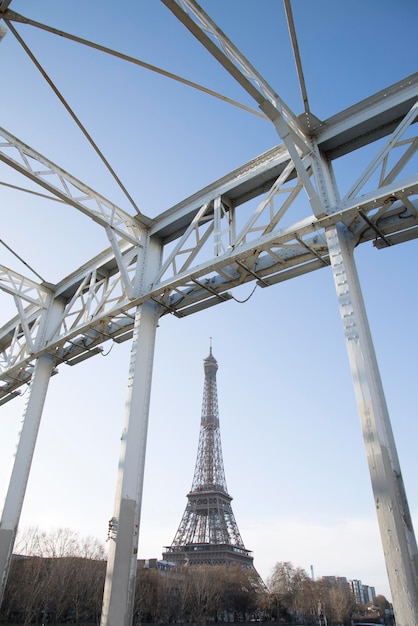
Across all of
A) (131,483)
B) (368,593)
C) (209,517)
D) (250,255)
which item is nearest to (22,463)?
(131,483)

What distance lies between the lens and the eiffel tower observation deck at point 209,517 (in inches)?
2288

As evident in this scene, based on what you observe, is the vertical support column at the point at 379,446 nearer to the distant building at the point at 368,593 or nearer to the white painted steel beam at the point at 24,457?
the white painted steel beam at the point at 24,457

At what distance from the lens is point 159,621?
4150 cm

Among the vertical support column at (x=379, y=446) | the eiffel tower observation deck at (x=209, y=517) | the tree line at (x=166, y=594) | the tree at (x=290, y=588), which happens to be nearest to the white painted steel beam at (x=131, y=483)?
the vertical support column at (x=379, y=446)

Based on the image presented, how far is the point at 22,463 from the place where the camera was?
870cm

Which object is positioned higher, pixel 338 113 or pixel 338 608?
pixel 338 113

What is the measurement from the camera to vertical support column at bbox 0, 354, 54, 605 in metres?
7.95

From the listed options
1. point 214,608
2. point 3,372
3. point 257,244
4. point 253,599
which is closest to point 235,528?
point 253,599

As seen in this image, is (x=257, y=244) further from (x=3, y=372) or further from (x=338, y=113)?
(x=3, y=372)

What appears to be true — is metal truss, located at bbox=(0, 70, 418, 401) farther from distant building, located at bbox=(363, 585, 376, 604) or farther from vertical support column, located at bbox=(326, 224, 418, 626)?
distant building, located at bbox=(363, 585, 376, 604)

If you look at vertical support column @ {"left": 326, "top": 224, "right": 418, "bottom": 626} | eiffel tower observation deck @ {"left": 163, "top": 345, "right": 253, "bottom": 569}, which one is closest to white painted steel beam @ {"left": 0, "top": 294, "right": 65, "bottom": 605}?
vertical support column @ {"left": 326, "top": 224, "right": 418, "bottom": 626}

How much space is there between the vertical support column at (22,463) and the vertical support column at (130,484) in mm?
3368

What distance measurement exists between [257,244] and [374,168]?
1.84 m

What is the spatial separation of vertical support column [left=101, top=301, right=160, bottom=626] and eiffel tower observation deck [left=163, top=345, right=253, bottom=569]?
5568 centimetres
